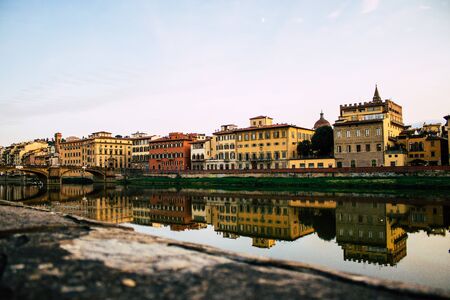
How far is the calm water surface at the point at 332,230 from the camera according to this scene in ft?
47.8

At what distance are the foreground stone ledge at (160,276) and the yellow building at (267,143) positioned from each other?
62.1 meters

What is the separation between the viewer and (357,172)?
54406 mm

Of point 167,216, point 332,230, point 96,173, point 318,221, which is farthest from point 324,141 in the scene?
point 96,173

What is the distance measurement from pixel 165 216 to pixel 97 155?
85591 mm

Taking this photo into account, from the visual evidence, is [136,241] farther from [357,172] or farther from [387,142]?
[387,142]

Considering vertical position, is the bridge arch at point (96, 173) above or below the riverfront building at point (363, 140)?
below

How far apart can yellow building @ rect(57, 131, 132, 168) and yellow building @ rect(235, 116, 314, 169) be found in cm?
5275

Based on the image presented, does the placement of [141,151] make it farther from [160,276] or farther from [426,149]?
[160,276]

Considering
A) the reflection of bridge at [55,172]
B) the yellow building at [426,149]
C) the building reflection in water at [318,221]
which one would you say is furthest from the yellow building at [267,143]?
the reflection of bridge at [55,172]

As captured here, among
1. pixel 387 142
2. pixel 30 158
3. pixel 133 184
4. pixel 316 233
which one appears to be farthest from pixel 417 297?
pixel 30 158

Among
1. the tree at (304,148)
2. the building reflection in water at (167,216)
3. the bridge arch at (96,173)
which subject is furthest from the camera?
the bridge arch at (96,173)

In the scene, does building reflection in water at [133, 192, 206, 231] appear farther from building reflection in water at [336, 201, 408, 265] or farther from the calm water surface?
building reflection in water at [336, 201, 408, 265]

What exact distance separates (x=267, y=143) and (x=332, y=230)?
52299 mm

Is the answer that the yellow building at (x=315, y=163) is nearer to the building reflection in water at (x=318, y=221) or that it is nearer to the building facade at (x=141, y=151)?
the building reflection in water at (x=318, y=221)
